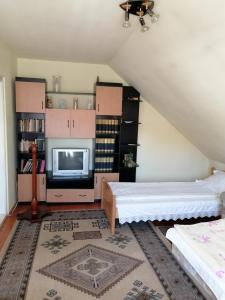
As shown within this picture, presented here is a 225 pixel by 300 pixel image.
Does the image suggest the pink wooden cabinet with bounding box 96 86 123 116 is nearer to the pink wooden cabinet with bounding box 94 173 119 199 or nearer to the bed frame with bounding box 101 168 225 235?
the pink wooden cabinet with bounding box 94 173 119 199

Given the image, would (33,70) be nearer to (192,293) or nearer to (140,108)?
(140,108)

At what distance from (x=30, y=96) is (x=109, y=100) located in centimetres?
137

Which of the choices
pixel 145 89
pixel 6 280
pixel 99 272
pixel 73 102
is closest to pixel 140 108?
pixel 145 89

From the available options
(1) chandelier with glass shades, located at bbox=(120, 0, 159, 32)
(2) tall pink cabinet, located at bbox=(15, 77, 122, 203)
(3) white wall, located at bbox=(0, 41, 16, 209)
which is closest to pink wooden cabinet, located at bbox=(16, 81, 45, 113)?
(2) tall pink cabinet, located at bbox=(15, 77, 122, 203)

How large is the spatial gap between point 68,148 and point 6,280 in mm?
2476

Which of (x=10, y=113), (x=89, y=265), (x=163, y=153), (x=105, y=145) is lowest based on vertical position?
(x=89, y=265)

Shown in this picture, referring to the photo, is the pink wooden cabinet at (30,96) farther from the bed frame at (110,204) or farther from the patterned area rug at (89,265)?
the patterned area rug at (89,265)

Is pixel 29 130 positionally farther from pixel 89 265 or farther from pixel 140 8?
pixel 140 8

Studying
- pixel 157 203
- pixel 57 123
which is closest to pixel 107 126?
pixel 57 123

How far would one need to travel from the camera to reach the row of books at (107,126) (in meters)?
4.49

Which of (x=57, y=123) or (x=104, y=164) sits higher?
(x=57, y=123)

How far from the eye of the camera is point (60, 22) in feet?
8.73

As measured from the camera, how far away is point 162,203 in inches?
134

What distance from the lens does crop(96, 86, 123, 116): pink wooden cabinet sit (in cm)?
431
